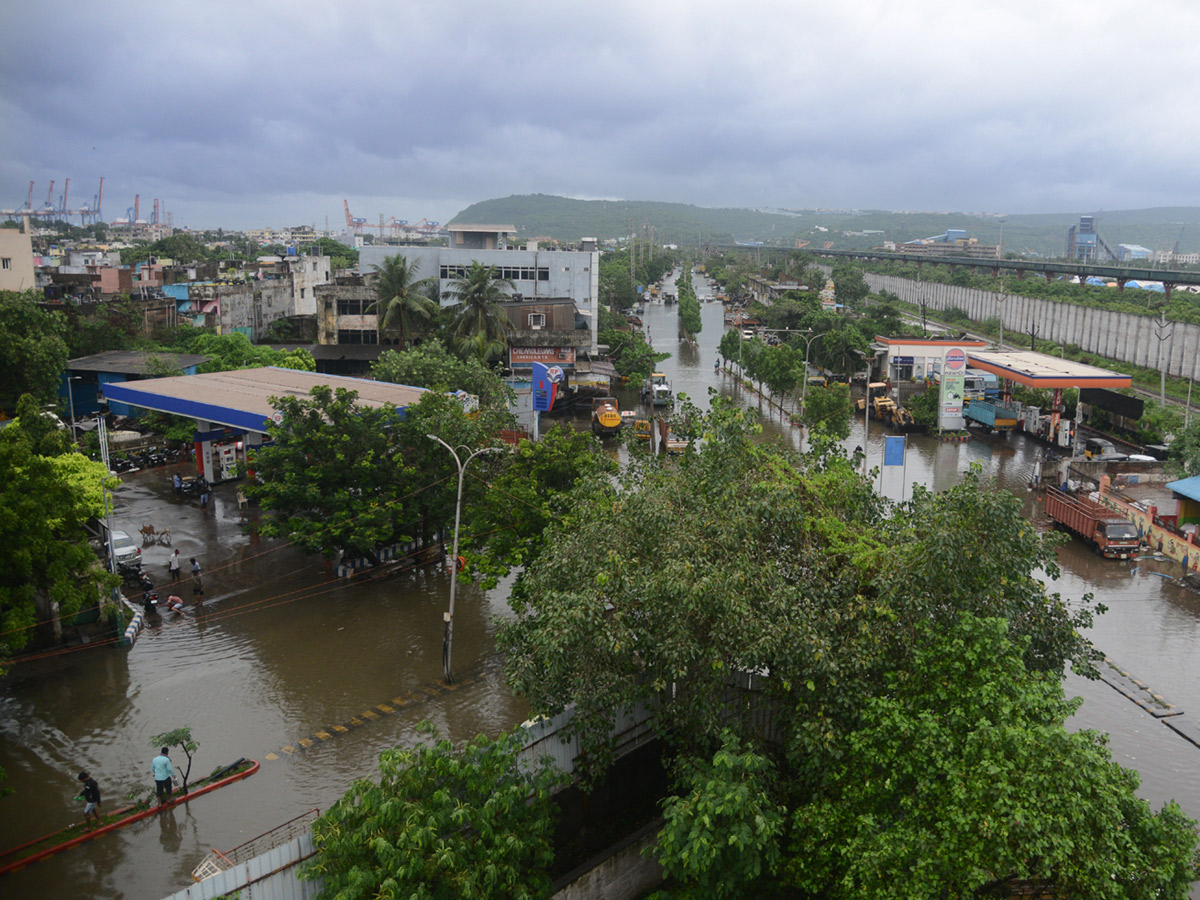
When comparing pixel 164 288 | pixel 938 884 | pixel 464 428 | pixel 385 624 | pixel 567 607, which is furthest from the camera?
pixel 164 288

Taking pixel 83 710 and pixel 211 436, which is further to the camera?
pixel 211 436

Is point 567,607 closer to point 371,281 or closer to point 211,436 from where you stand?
point 211,436

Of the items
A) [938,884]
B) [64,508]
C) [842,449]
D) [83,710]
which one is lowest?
[83,710]

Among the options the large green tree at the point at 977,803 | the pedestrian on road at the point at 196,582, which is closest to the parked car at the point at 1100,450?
the large green tree at the point at 977,803

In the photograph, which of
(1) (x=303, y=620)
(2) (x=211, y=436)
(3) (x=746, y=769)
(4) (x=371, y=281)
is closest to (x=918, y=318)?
(4) (x=371, y=281)

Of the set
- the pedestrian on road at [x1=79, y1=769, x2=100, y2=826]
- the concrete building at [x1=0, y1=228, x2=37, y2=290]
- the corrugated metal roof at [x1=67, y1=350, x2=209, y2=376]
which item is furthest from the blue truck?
the concrete building at [x1=0, y1=228, x2=37, y2=290]

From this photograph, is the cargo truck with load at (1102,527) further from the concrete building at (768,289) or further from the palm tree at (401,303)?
the concrete building at (768,289)
